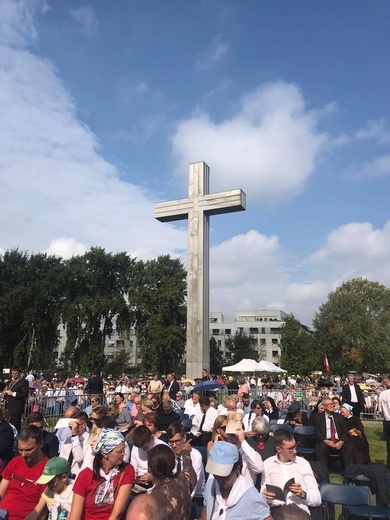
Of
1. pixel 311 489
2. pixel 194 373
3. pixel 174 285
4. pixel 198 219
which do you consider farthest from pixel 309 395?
pixel 174 285

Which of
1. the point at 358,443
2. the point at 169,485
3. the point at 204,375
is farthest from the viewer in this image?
the point at 204,375

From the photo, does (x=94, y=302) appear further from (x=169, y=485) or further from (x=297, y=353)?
(x=169, y=485)

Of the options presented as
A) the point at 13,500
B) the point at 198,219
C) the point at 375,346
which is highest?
the point at 198,219

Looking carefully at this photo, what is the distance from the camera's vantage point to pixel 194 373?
66.0 ft

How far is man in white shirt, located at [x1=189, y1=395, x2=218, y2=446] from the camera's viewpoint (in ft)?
27.4

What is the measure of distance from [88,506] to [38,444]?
3.97 ft

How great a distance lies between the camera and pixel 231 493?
3273 millimetres

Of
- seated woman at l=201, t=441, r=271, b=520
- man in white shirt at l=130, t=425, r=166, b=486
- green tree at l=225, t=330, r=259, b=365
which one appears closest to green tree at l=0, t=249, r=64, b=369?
green tree at l=225, t=330, r=259, b=365

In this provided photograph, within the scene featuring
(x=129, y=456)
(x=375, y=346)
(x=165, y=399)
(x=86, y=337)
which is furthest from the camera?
(x=375, y=346)

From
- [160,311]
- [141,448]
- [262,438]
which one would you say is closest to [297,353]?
[160,311]

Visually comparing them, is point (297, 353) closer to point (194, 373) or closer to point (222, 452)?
point (194, 373)

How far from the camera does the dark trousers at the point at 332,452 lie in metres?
7.79

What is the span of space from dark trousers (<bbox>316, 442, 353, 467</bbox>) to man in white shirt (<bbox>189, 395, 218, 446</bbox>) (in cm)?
202

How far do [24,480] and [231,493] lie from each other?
2231 millimetres
